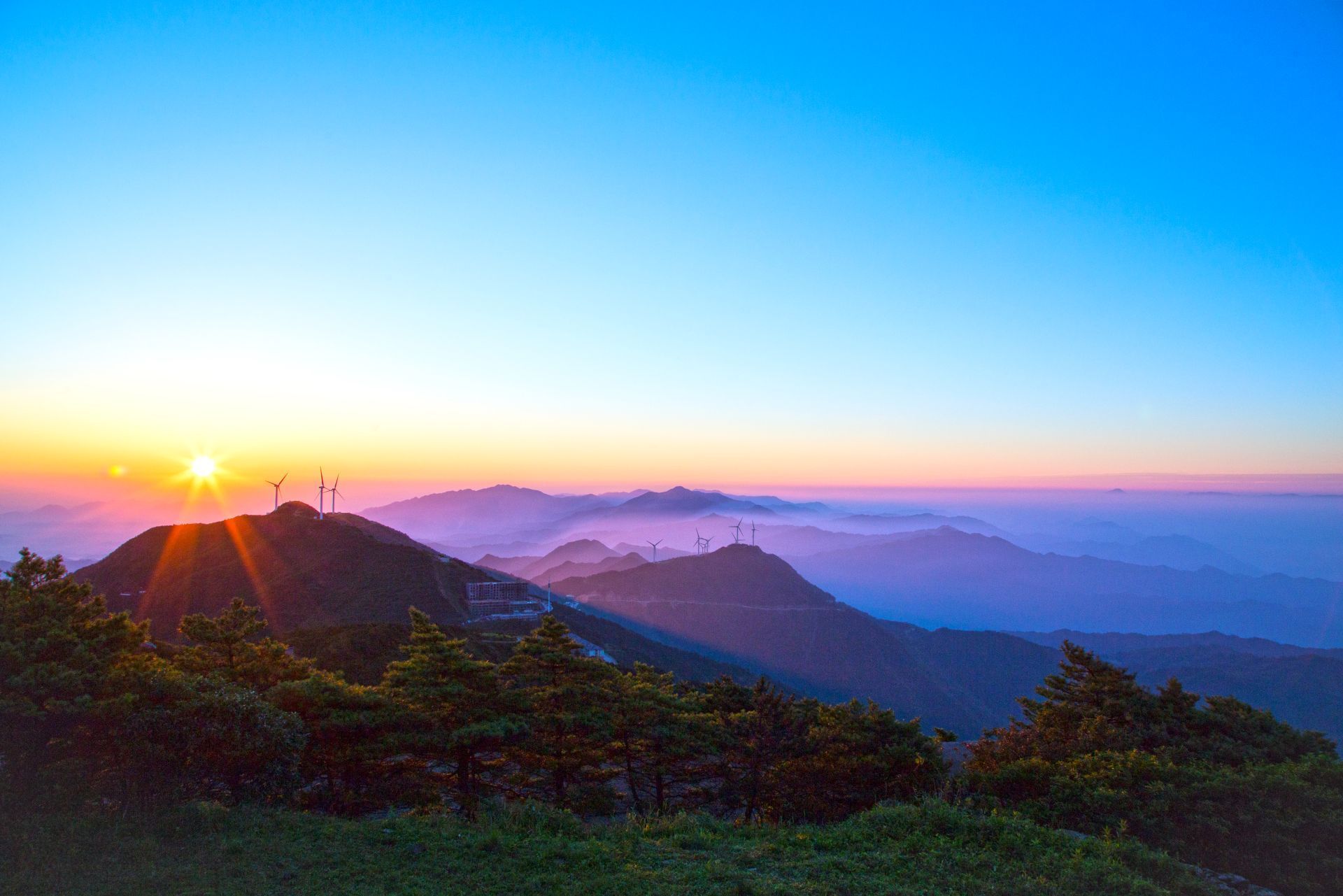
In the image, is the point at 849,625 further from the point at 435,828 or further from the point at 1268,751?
the point at 435,828

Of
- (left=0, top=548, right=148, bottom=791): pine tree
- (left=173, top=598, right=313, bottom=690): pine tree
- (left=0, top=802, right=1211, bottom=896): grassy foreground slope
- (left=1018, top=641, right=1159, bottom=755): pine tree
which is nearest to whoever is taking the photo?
(left=0, top=802, right=1211, bottom=896): grassy foreground slope

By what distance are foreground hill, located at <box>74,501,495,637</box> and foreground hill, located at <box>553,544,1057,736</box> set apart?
38.8m

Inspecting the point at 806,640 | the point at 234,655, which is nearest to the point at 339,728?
the point at 234,655

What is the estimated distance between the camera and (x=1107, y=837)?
34.2 ft

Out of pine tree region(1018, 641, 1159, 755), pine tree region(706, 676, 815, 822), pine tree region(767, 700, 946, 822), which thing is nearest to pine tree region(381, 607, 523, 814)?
pine tree region(706, 676, 815, 822)

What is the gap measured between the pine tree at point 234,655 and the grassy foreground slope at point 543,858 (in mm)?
5783

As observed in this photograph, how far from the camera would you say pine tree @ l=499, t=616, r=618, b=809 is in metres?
16.0

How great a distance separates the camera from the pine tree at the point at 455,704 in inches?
576

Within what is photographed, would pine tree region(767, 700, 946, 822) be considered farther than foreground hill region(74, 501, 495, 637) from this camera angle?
No

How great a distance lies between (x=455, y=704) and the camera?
1538 cm

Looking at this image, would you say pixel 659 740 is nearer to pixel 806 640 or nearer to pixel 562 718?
pixel 562 718

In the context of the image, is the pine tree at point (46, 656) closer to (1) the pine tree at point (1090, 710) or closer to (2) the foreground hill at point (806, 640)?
(1) the pine tree at point (1090, 710)

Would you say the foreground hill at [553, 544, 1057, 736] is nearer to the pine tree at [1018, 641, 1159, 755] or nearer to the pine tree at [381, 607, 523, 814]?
the pine tree at [1018, 641, 1159, 755]

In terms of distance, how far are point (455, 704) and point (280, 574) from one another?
4640 cm
